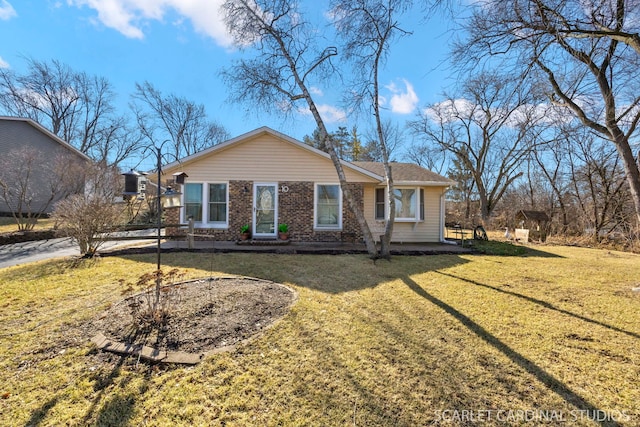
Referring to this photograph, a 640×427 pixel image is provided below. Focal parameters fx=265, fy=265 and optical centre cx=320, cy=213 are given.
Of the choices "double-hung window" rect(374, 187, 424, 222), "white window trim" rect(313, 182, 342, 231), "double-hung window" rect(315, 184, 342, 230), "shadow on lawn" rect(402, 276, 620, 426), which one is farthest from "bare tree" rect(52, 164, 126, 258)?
"double-hung window" rect(374, 187, 424, 222)

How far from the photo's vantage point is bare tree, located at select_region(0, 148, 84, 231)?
40.4 feet

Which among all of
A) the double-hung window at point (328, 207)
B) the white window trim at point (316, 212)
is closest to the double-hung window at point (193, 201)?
the white window trim at point (316, 212)

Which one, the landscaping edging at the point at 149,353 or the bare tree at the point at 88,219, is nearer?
the landscaping edging at the point at 149,353

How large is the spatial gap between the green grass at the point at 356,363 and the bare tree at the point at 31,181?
35.6 feet

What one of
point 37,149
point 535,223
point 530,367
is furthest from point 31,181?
point 535,223

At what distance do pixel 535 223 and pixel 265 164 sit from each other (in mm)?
16497

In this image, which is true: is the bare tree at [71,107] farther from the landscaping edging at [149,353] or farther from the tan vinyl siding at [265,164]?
the landscaping edging at [149,353]

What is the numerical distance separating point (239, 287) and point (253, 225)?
5337 mm

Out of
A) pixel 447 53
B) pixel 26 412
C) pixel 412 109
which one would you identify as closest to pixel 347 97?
pixel 447 53

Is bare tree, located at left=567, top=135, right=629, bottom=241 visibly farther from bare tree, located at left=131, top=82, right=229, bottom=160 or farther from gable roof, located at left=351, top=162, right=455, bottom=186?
bare tree, located at left=131, top=82, right=229, bottom=160

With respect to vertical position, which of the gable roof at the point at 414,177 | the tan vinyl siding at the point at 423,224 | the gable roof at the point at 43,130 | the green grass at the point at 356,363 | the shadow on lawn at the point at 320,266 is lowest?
the green grass at the point at 356,363

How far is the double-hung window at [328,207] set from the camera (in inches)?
400

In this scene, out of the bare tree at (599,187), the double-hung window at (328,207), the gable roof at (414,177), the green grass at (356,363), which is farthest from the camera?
the bare tree at (599,187)

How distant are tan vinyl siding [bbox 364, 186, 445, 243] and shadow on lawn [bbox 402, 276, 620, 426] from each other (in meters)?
6.96
